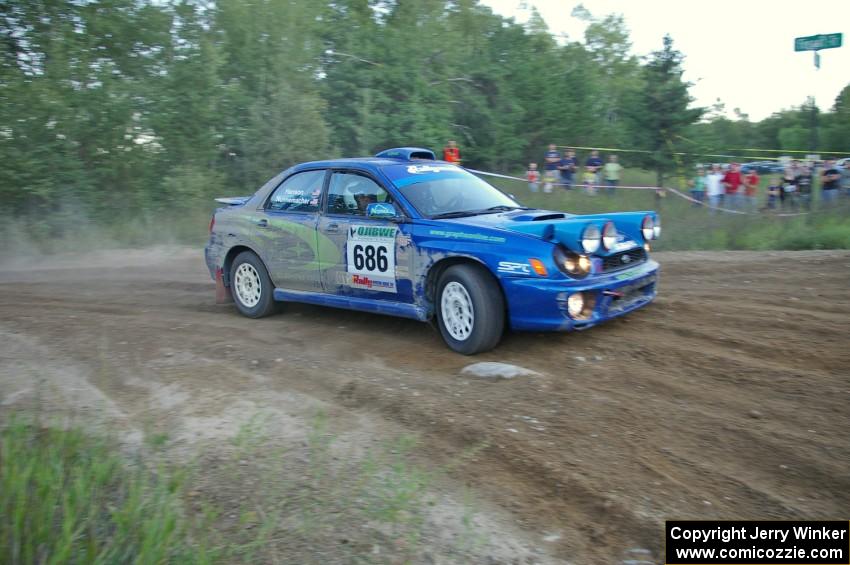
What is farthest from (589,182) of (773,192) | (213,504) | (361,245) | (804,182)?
(213,504)

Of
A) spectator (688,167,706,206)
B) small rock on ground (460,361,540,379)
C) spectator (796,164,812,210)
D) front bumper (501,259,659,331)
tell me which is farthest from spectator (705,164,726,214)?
small rock on ground (460,361,540,379)

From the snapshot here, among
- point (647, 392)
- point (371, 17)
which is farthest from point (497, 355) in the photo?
point (371, 17)

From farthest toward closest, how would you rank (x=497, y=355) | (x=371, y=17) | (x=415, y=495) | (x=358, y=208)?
(x=371, y=17), (x=358, y=208), (x=497, y=355), (x=415, y=495)

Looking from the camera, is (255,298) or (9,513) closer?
(9,513)

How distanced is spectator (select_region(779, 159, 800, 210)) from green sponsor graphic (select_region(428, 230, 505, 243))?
461 inches

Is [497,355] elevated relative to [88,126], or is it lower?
lower

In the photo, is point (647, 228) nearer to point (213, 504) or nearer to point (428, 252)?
point (428, 252)

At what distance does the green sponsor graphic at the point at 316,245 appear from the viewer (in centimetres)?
672

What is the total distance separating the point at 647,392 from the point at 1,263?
12584 mm

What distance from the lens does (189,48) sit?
61.3 ft

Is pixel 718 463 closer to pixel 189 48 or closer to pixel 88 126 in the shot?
pixel 88 126

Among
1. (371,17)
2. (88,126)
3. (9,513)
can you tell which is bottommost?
(9,513)

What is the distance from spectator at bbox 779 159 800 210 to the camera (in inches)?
594

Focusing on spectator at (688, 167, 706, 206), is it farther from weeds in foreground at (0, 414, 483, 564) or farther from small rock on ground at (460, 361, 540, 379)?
weeds in foreground at (0, 414, 483, 564)
